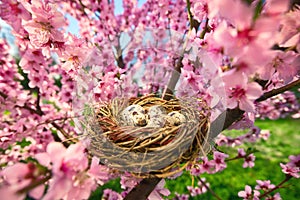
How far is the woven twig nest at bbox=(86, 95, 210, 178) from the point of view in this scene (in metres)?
1.10

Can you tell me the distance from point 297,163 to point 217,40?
1.55m

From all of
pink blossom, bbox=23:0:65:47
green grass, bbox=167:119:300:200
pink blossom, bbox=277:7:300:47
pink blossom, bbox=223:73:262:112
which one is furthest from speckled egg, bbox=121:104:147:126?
green grass, bbox=167:119:300:200

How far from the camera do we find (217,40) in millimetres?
630

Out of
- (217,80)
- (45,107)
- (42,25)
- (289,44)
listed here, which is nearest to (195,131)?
(217,80)

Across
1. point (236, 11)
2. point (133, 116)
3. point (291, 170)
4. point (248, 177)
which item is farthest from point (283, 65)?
point (248, 177)

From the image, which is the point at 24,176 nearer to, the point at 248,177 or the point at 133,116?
the point at 133,116

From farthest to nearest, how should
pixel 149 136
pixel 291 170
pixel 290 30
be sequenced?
pixel 291 170 → pixel 149 136 → pixel 290 30

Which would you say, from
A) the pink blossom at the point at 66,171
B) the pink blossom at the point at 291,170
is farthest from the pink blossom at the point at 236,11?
the pink blossom at the point at 291,170

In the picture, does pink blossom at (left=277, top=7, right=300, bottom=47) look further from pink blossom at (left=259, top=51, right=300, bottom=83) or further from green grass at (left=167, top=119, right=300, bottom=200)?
green grass at (left=167, top=119, right=300, bottom=200)

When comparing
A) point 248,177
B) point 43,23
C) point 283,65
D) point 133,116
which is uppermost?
point 43,23

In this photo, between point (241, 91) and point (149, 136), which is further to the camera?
point (149, 136)

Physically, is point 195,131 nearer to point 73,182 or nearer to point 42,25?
point 73,182

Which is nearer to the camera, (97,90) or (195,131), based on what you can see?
(195,131)

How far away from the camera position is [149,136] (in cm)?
128
